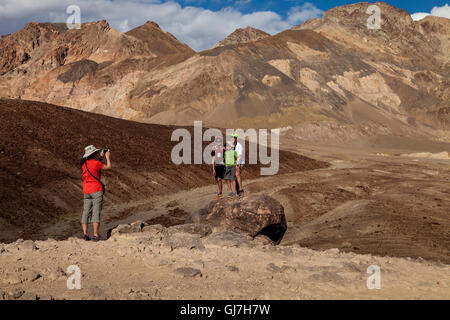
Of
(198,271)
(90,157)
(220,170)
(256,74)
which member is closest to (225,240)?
(198,271)

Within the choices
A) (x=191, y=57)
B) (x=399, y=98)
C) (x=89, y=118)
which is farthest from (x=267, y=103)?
(x=89, y=118)

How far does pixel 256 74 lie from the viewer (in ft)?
251

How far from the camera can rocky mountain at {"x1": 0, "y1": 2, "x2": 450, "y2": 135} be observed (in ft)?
234

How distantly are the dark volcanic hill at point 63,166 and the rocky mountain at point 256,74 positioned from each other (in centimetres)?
3845

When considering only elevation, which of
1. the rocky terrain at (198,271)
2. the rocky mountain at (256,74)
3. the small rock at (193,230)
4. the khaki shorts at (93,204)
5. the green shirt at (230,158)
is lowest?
the rocky terrain at (198,271)

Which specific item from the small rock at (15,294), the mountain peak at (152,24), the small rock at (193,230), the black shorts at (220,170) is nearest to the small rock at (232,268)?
the small rock at (193,230)

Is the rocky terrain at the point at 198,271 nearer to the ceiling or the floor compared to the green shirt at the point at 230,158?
nearer to the floor

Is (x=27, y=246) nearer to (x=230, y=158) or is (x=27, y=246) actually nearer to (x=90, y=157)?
(x=90, y=157)

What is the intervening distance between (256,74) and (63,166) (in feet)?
203

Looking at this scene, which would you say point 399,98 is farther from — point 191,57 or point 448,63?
point 191,57

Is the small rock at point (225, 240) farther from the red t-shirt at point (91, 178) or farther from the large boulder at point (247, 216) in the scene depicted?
the red t-shirt at point (91, 178)

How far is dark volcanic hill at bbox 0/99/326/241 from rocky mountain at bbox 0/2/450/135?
126ft

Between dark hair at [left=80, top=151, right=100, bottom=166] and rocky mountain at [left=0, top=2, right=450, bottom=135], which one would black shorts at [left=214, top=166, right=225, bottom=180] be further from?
rocky mountain at [left=0, top=2, right=450, bottom=135]

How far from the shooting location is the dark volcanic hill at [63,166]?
13.9m
